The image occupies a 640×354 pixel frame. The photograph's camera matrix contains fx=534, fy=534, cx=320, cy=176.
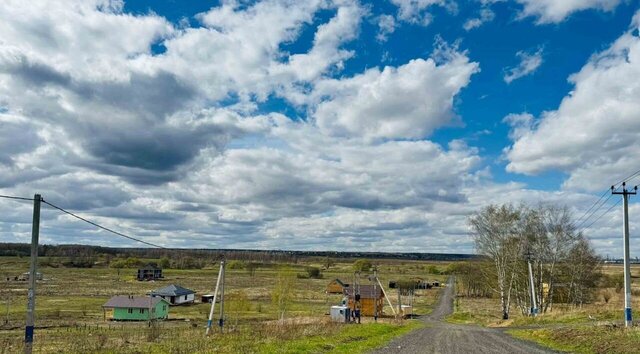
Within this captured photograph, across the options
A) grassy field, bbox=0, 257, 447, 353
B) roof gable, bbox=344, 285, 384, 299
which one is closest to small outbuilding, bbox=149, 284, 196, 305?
grassy field, bbox=0, 257, 447, 353

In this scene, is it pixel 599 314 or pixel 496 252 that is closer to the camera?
pixel 599 314

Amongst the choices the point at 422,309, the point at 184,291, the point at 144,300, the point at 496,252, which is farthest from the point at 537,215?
the point at 184,291

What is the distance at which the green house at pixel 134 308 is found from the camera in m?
67.6

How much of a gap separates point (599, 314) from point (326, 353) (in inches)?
1035

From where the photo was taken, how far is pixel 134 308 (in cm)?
6925

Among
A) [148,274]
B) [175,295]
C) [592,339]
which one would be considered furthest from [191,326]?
[148,274]

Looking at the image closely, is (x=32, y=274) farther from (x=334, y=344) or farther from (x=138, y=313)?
(x=138, y=313)

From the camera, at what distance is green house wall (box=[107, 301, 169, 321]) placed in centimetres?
6769

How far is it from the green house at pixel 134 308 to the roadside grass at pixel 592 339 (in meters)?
50.2

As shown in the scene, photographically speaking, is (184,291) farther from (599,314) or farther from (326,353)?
(326,353)

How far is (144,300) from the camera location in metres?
70.6

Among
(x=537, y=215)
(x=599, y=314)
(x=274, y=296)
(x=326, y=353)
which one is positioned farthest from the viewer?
(x=274, y=296)

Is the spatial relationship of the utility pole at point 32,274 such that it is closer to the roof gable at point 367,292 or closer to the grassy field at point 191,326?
the grassy field at point 191,326

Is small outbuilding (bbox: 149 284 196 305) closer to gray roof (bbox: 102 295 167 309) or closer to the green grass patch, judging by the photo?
gray roof (bbox: 102 295 167 309)
